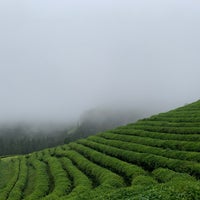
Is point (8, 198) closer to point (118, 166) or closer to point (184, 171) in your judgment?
point (118, 166)

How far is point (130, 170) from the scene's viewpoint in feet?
128

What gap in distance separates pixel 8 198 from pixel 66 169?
41.1ft

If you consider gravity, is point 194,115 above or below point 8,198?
above

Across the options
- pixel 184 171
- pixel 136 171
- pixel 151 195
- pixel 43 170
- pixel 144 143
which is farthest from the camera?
pixel 43 170

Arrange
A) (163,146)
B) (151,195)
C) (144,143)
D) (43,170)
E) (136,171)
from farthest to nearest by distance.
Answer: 1. (43,170)
2. (144,143)
3. (163,146)
4. (136,171)
5. (151,195)

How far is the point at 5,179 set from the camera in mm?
59438

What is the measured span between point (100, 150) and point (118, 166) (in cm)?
1516

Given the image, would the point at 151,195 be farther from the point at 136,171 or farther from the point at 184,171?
the point at 136,171

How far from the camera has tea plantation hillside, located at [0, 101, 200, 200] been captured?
27828 millimetres

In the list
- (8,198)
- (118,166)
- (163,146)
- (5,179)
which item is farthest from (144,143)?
(5,179)

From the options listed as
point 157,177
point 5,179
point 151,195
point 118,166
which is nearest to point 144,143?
point 118,166

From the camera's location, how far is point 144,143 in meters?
50.1

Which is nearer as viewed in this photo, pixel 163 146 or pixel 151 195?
pixel 151 195

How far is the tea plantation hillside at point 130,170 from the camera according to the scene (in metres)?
27.8
